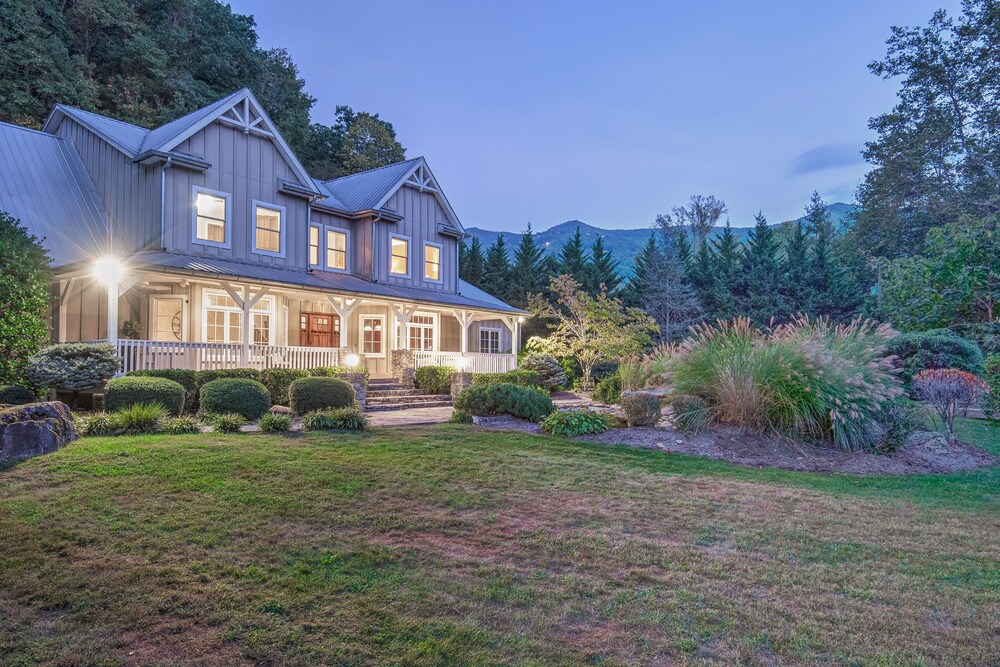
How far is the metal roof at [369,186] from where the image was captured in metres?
19.3

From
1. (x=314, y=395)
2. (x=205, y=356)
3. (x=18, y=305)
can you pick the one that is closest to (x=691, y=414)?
(x=314, y=395)

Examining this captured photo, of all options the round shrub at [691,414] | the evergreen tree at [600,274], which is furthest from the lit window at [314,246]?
the evergreen tree at [600,274]

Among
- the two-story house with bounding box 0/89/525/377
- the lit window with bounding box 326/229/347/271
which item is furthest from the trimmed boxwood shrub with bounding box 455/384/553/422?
the lit window with bounding box 326/229/347/271

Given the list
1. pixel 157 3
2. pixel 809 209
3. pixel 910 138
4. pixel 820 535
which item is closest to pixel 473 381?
pixel 820 535

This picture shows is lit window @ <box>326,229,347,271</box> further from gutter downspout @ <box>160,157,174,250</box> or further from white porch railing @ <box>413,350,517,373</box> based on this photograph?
gutter downspout @ <box>160,157,174,250</box>

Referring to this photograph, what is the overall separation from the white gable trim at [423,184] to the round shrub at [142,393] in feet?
35.5

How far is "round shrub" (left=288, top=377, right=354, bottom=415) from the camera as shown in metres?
10.6

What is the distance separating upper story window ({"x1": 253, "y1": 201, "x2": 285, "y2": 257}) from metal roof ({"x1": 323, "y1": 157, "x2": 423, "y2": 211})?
2.99m

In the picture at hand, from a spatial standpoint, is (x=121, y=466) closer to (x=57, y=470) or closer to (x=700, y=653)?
(x=57, y=470)

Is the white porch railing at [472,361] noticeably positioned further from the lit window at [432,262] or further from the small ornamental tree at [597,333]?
the lit window at [432,262]

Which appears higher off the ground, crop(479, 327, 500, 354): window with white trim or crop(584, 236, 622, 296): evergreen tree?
crop(584, 236, 622, 296): evergreen tree

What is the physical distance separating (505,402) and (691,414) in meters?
3.48

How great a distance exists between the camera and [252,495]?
16.4 ft

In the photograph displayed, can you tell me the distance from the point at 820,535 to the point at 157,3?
34.3 m
